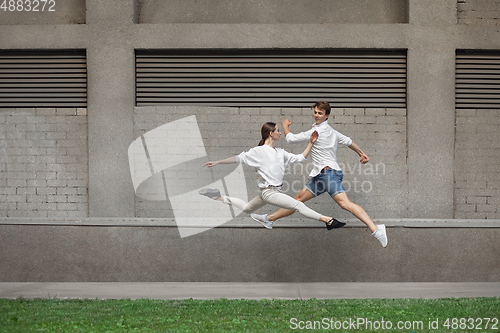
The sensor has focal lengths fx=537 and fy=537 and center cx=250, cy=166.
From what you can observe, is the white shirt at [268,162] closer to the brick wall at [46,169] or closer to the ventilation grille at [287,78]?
the ventilation grille at [287,78]

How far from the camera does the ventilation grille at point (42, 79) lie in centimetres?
1043

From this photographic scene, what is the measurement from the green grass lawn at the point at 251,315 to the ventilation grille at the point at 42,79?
4071 millimetres

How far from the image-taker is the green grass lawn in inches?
255

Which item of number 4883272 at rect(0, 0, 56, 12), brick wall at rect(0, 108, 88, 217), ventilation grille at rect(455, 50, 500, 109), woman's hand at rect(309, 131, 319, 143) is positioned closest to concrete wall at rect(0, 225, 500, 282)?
brick wall at rect(0, 108, 88, 217)

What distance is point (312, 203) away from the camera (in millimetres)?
10203

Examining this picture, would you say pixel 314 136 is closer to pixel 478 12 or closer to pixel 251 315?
pixel 251 315

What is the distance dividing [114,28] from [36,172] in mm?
3140

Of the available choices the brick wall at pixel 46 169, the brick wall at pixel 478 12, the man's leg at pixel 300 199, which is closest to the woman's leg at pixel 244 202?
the man's leg at pixel 300 199

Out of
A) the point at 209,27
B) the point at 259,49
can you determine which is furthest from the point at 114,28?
the point at 259,49

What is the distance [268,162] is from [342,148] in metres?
3.43

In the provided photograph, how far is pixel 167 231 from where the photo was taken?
1021cm

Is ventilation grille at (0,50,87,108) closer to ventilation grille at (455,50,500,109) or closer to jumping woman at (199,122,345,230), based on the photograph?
jumping woman at (199,122,345,230)

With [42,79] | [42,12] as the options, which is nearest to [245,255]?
[42,79]

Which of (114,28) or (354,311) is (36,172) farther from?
(354,311)
